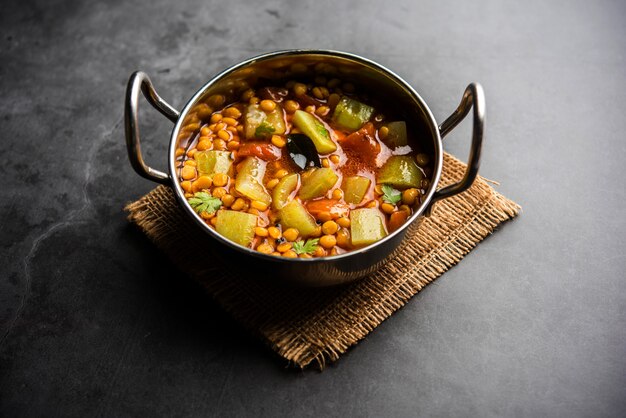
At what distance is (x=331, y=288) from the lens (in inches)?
113

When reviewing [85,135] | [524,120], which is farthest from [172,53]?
[524,120]

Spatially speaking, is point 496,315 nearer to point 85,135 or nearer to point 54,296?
point 54,296

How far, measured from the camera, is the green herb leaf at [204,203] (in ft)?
9.03

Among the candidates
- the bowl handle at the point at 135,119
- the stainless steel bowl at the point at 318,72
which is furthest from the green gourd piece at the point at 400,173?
the bowl handle at the point at 135,119

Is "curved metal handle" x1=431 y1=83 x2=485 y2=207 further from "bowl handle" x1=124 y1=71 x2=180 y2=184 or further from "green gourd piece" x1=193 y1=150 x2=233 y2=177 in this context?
"bowl handle" x1=124 y1=71 x2=180 y2=184

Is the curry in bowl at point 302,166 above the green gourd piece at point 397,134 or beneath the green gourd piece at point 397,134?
beneath

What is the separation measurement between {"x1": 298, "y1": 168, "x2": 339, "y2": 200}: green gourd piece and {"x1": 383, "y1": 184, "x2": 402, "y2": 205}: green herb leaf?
0.75ft

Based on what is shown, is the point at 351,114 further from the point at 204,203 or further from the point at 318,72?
the point at 204,203

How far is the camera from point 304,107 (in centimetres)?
315

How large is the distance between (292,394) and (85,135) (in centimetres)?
186

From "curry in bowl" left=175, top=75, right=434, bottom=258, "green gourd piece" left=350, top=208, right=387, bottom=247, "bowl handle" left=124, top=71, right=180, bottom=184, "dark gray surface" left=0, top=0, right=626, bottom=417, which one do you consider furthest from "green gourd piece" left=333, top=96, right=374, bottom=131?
"bowl handle" left=124, top=71, right=180, bottom=184

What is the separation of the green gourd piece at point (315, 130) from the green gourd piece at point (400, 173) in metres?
0.27

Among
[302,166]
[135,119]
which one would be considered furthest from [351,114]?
[135,119]

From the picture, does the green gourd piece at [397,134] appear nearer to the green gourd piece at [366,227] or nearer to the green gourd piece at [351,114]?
the green gourd piece at [351,114]
